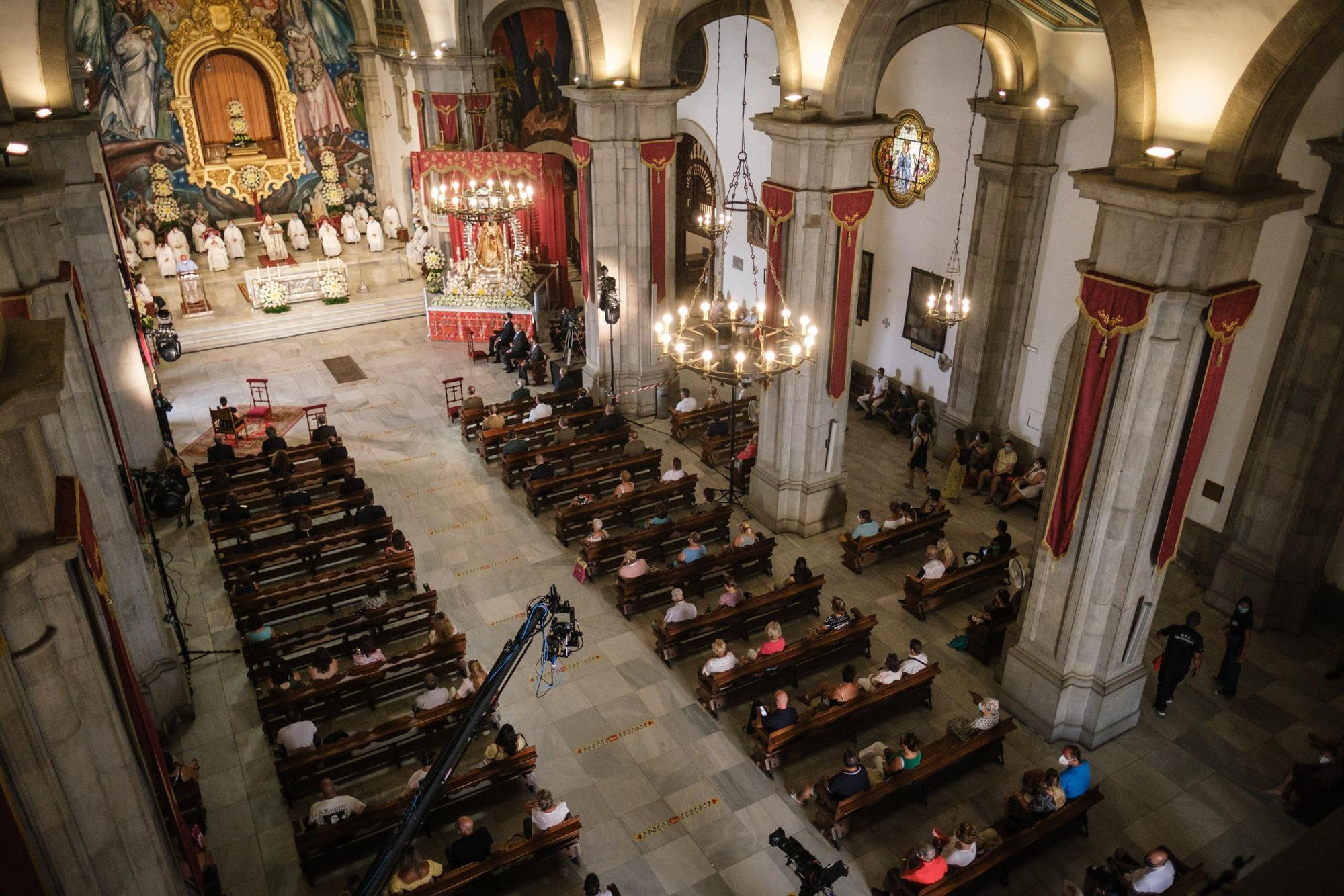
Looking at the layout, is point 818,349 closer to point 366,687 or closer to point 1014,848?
A: point 1014,848

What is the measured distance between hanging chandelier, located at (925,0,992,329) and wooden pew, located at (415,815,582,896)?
9133 millimetres

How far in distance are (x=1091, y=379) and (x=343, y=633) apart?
8.71m

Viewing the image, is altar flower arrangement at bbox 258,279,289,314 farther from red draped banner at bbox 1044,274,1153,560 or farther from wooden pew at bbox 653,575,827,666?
red draped banner at bbox 1044,274,1153,560

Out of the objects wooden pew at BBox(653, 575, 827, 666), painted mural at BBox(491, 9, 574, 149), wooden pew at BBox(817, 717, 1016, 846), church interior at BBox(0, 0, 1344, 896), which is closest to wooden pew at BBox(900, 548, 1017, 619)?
church interior at BBox(0, 0, 1344, 896)

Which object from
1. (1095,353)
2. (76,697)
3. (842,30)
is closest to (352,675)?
(76,697)

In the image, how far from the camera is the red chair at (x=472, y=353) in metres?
20.0

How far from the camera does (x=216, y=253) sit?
2480cm

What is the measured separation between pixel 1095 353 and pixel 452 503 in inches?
385

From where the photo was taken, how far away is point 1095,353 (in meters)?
8.47

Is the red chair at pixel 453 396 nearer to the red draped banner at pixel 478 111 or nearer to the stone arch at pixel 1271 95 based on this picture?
the red draped banner at pixel 478 111

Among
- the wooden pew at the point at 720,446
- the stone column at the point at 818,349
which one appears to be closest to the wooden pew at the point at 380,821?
the stone column at the point at 818,349

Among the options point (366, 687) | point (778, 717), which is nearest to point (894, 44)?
point (778, 717)

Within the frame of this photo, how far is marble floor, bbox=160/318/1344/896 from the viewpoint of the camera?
8.66 metres

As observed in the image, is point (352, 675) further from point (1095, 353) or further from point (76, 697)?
point (1095, 353)
